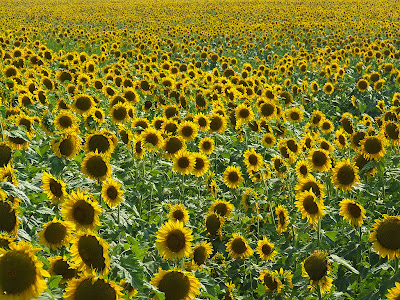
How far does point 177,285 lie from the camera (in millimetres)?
2881

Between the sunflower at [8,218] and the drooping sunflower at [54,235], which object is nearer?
the sunflower at [8,218]

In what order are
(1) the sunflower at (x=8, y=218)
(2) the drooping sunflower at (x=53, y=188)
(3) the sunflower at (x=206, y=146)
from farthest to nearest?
(3) the sunflower at (x=206, y=146) → (2) the drooping sunflower at (x=53, y=188) → (1) the sunflower at (x=8, y=218)

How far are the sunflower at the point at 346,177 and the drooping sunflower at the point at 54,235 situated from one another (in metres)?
2.86

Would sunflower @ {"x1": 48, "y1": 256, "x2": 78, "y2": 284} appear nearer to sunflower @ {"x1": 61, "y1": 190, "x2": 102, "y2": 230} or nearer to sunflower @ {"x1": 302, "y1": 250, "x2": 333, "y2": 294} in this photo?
sunflower @ {"x1": 61, "y1": 190, "x2": 102, "y2": 230}

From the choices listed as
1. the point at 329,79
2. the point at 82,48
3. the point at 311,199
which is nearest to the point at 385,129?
the point at 311,199

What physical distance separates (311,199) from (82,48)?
16524 millimetres

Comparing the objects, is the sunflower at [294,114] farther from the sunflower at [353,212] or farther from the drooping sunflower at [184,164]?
the sunflower at [353,212]

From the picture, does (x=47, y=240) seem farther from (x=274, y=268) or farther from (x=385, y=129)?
(x=385, y=129)

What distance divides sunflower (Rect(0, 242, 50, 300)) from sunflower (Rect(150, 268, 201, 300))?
1.01 meters

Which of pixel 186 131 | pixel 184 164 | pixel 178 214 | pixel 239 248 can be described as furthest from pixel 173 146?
pixel 239 248

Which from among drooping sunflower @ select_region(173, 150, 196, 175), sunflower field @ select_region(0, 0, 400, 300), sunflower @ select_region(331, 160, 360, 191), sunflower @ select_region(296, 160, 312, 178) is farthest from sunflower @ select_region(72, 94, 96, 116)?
sunflower @ select_region(331, 160, 360, 191)

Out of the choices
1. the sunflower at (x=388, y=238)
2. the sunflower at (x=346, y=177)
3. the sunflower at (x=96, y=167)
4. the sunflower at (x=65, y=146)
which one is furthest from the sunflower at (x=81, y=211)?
the sunflower at (x=346, y=177)

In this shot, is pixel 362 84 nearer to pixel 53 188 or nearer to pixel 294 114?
pixel 294 114

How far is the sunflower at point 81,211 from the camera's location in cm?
318
